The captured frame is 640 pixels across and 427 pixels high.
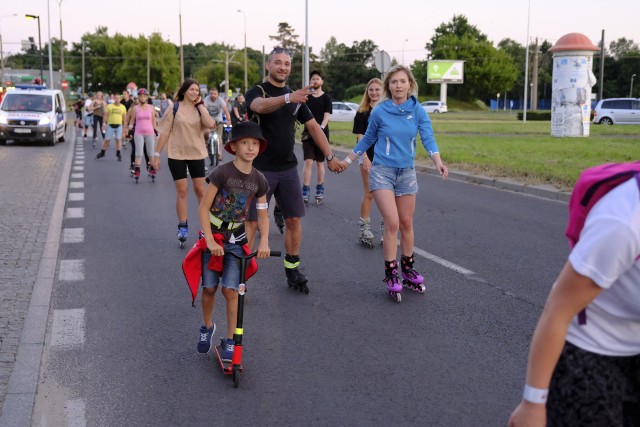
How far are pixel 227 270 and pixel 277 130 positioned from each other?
6.59 feet

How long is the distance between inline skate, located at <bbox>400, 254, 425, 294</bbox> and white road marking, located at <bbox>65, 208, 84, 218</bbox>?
601 cm

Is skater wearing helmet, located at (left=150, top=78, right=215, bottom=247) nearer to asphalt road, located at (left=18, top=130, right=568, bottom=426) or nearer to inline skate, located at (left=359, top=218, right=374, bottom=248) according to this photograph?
asphalt road, located at (left=18, top=130, right=568, bottom=426)

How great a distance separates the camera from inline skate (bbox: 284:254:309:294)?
22.5ft

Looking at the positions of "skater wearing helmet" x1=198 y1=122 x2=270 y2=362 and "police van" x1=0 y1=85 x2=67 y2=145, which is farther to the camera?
"police van" x1=0 y1=85 x2=67 y2=145

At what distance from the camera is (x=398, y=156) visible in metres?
6.69

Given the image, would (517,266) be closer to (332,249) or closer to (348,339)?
(332,249)

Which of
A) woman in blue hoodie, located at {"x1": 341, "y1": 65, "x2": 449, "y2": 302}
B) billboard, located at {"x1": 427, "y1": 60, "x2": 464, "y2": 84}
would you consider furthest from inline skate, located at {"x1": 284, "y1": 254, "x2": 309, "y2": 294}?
billboard, located at {"x1": 427, "y1": 60, "x2": 464, "y2": 84}

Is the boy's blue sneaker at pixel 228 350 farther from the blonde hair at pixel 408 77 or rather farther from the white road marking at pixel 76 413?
the blonde hair at pixel 408 77

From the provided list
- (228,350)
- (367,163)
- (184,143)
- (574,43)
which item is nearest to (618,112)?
(574,43)

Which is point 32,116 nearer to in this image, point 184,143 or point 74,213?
point 74,213

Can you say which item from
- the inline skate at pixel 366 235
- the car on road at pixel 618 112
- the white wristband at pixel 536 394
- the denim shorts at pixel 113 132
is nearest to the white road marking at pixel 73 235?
the inline skate at pixel 366 235

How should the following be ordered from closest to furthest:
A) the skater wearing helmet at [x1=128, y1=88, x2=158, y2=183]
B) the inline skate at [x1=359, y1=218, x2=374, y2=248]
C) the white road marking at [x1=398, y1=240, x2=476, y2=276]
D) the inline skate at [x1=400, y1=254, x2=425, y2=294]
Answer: the inline skate at [x1=400, y1=254, x2=425, y2=294]
the white road marking at [x1=398, y1=240, x2=476, y2=276]
the inline skate at [x1=359, y1=218, x2=374, y2=248]
the skater wearing helmet at [x1=128, y1=88, x2=158, y2=183]

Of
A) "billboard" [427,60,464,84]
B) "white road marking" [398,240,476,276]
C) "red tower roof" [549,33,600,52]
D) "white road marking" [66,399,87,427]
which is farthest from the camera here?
"billboard" [427,60,464,84]

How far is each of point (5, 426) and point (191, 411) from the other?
2.97ft
